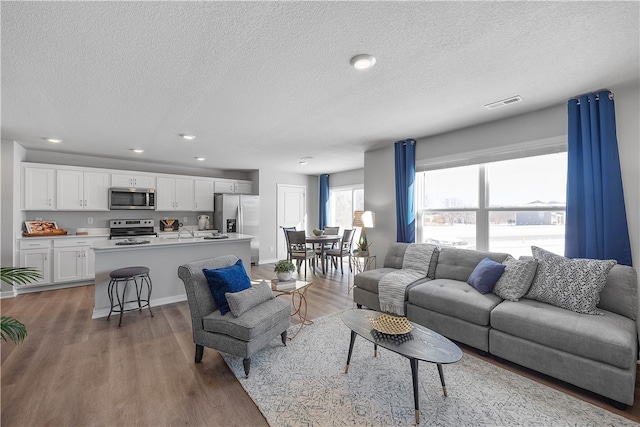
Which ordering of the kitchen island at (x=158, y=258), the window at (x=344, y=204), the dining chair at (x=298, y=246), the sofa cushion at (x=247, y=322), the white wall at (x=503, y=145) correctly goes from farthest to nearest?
the window at (x=344, y=204) < the dining chair at (x=298, y=246) < the kitchen island at (x=158, y=258) < the white wall at (x=503, y=145) < the sofa cushion at (x=247, y=322)

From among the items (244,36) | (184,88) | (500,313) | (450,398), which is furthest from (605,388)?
(184,88)

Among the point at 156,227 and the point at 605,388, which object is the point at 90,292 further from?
the point at 605,388

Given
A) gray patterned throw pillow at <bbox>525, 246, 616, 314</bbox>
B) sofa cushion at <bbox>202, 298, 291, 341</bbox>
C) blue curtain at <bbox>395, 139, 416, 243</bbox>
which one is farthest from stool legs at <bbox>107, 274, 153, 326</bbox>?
gray patterned throw pillow at <bbox>525, 246, 616, 314</bbox>

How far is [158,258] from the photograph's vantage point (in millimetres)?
4039

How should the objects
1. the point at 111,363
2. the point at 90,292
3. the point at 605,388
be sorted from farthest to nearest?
1. the point at 90,292
2. the point at 111,363
3. the point at 605,388

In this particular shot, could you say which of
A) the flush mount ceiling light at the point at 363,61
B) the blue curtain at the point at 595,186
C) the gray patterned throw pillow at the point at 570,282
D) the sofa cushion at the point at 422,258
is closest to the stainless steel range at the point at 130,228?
the sofa cushion at the point at 422,258

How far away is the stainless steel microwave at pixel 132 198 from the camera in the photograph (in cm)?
546

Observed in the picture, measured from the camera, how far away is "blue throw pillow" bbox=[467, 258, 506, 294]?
290 cm

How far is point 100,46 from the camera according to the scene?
6.21 feet

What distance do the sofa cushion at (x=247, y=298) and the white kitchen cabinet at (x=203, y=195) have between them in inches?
176

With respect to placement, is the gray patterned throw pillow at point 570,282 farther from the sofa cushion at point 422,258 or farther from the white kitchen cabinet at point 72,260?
the white kitchen cabinet at point 72,260

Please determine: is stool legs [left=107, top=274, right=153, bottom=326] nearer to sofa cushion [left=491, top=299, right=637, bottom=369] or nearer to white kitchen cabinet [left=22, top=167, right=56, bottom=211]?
white kitchen cabinet [left=22, top=167, right=56, bottom=211]

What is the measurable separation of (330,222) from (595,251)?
5765 mm

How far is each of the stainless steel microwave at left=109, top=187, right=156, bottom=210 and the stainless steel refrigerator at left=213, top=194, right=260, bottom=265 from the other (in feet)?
4.43
